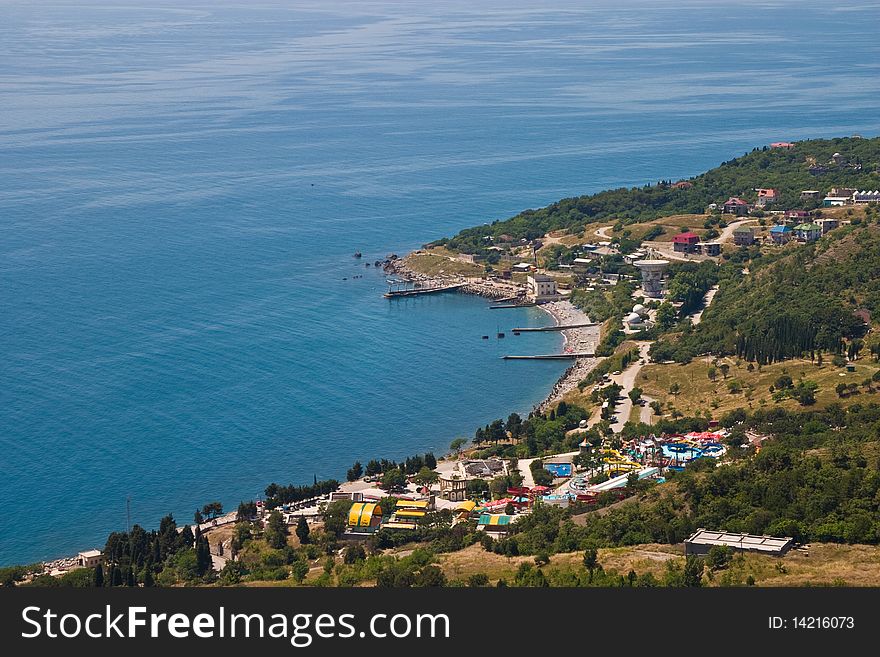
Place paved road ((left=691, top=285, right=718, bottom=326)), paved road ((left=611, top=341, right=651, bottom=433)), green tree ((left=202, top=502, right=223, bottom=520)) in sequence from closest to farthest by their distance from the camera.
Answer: green tree ((left=202, top=502, right=223, bottom=520)), paved road ((left=611, top=341, right=651, bottom=433)), paved road ((left=691, top=285, right=718, bottom=326))

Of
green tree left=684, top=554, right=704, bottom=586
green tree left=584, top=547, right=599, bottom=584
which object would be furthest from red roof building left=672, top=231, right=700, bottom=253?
green tree left=684, top=554, right=704, bottom=586

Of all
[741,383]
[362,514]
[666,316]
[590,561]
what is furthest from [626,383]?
[590,561]

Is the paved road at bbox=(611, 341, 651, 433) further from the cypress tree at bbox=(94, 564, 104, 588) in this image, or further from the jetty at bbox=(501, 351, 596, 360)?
the cypress tree at bbox=(94, 564, 104, 588)

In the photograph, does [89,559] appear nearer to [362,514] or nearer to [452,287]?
A: [362,514]

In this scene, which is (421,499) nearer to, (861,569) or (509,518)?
(509,518)

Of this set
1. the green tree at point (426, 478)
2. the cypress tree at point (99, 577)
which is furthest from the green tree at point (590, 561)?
the green tree at point (426, 478)

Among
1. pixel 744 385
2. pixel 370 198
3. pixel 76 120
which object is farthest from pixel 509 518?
pixel 76 120
